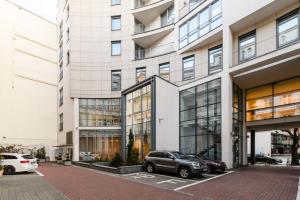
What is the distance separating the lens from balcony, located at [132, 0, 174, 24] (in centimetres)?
3400

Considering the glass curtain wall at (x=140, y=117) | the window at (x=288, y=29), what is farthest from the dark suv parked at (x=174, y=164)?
the window at (x=288, y=29)

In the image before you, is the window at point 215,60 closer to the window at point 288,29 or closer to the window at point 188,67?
the window at point 188,67

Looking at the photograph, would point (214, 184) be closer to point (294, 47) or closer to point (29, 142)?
point (294, 47)

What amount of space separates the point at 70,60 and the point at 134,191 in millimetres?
27574

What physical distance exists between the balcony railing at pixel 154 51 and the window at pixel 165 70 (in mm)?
1507

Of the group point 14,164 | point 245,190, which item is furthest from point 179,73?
point 245,190

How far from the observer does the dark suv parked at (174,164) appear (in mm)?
16859

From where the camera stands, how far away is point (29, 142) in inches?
1309

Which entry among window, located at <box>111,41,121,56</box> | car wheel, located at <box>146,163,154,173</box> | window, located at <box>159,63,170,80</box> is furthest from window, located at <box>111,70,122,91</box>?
car wheel, located at <box>146,163,154,173</box>

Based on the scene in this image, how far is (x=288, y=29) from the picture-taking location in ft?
63.0

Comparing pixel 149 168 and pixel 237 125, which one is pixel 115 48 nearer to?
pixel 237 125

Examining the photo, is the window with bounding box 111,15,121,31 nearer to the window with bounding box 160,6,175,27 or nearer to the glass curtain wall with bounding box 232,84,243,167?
the window with bounding box 160,6,175,27

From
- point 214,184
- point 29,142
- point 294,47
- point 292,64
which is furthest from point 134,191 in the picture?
point 29,142

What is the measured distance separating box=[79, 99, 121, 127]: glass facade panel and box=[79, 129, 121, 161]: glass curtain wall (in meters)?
0.95
